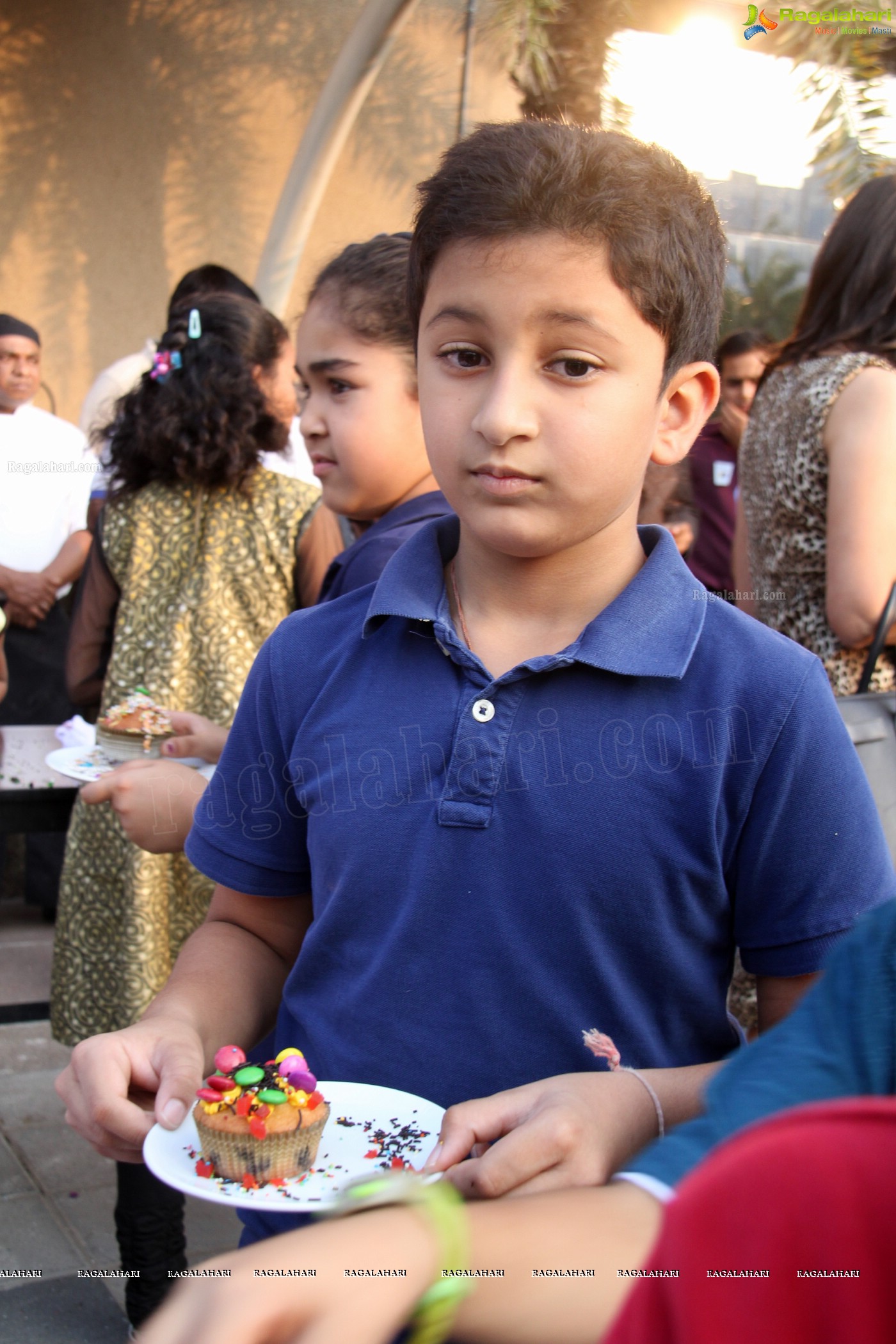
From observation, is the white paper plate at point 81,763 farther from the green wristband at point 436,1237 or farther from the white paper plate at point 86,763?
the green wristband at point 436,1237

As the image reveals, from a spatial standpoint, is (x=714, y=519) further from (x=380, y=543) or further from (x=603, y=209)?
(x=603, y=209)

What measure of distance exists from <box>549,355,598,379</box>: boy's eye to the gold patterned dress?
1970 mm

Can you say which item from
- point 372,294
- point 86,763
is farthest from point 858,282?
point 86,763

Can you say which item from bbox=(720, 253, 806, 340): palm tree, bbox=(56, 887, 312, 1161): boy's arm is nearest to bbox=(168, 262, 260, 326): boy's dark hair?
bbox=(56, 887, 312, 1161): boy's arm

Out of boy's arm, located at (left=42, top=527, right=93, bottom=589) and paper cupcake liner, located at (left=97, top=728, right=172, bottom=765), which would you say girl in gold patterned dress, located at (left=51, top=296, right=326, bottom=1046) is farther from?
boy's arm, located at (left=42, top=527, right=93, bottom=589)

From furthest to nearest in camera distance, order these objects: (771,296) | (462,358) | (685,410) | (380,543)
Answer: (771,296) < (380,543) < (685,410) < (462,358)

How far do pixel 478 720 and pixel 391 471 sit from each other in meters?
1.14

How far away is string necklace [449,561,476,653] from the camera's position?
1.33m

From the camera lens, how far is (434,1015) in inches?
46.4

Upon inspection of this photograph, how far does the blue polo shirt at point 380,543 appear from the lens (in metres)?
1.96

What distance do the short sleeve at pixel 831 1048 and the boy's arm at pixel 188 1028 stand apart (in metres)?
0.67

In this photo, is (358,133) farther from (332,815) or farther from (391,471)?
(332,815)

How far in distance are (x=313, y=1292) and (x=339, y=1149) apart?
588 mm

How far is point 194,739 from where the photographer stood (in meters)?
2.56
